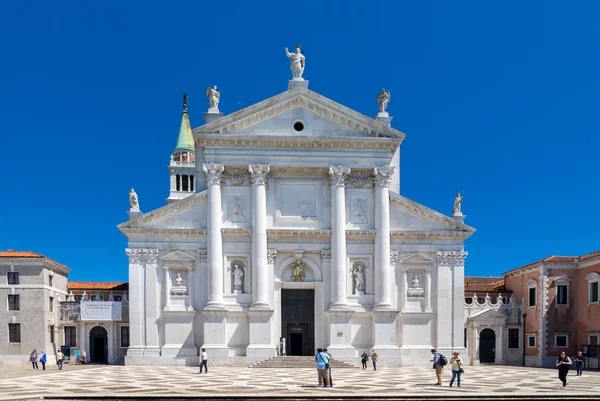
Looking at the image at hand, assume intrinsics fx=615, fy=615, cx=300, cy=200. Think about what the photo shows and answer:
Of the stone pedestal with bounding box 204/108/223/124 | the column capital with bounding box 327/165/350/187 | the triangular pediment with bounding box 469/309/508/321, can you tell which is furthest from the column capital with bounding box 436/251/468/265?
the stone pedestal with bounding box 204/108/223/124

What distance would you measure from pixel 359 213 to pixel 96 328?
2141cm

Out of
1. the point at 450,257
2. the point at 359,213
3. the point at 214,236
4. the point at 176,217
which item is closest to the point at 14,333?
the point at 176,217

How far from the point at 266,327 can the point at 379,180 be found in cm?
1219

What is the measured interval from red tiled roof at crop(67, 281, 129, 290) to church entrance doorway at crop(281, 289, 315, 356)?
16.1m

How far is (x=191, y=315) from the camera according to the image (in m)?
40.2

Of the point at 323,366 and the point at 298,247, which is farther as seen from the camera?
the point at 298,247

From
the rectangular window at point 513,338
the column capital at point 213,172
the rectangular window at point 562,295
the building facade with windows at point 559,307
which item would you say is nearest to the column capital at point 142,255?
the column capital at point 213,172

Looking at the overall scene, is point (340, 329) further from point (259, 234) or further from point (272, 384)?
point (272, 384)

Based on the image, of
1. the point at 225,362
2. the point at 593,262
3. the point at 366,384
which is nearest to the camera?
the point at 366,384

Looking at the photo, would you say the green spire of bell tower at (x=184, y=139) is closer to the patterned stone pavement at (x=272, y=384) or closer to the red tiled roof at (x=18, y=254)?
the red tiled roof at (x=18, y=254)

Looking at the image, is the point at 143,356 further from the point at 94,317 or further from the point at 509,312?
the point at 509,312

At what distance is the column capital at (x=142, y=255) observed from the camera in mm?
40531

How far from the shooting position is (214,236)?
40.1m

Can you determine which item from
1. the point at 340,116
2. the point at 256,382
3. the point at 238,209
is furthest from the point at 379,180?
the point at 256,382
